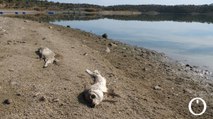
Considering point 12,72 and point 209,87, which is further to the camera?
point 209,87

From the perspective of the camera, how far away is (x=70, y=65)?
16.5 m

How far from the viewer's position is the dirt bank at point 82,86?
11617 mm

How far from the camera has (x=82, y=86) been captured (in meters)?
13.5

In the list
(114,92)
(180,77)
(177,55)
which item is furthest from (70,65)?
(177,55)

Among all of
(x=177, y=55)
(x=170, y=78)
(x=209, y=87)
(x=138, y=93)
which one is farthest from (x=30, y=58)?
(x=177, y=55)

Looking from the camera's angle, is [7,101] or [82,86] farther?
[82,86]

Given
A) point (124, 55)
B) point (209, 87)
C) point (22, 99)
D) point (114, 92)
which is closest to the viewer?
point (22, 99)

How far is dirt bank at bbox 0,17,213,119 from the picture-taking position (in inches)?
457

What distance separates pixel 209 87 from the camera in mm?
17547

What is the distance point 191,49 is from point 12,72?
75.8 ft

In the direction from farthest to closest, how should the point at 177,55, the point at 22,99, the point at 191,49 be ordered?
the point at 191,49 < the point at 177,55 < the point at 22,99

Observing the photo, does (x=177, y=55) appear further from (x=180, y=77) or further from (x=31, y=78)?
(x=31, y=78)

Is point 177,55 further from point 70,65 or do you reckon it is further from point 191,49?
point 70,65

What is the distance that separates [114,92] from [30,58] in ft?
17.8
